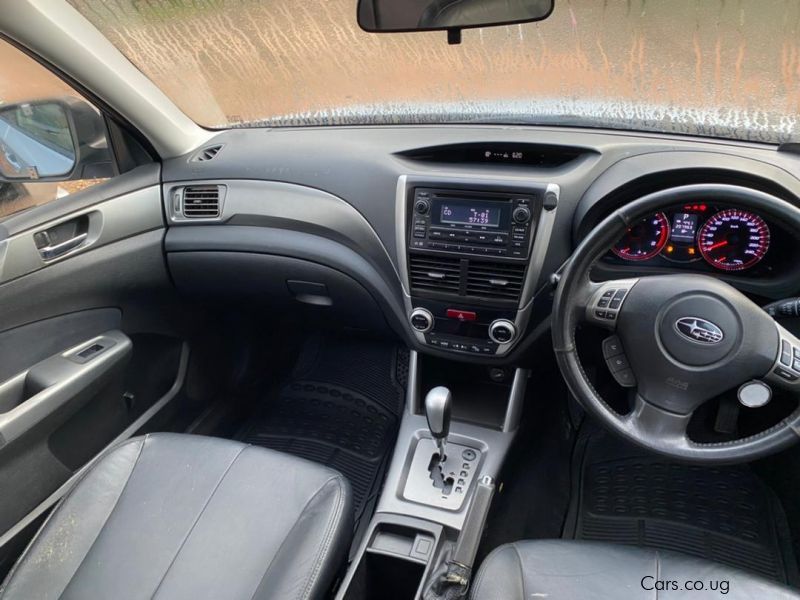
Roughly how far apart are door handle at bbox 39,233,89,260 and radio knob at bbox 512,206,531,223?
1198mm


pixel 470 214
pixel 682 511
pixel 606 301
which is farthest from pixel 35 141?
pixel 682 511

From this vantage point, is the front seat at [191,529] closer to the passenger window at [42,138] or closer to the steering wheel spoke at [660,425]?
the steering wheel spoke at [660,425]

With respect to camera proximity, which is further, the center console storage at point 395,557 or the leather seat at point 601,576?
the center console storage at point 395,557

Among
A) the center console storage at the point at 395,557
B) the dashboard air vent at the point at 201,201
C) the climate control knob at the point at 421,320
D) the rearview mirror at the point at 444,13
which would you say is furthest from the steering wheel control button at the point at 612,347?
the dashboard air vent at the point at 201,201

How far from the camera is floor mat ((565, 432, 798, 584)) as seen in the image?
179 centimetres

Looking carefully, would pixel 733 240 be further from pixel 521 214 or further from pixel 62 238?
pixel 62 238

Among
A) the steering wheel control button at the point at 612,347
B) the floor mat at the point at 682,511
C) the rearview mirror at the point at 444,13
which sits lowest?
the floor mat at the point at 682,511

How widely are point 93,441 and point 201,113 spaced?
1102 mm

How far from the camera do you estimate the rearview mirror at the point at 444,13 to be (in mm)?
1475

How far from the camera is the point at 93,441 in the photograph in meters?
1.87

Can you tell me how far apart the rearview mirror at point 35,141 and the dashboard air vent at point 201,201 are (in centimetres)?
34

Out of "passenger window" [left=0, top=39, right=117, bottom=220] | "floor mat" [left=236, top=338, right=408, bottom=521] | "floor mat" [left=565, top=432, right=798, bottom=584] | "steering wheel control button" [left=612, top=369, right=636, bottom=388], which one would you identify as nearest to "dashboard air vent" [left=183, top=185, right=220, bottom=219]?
"passenger window" [left=0, top=39, right=117, bottom=220]

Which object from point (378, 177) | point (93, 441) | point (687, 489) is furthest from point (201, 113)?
point (687, 489)

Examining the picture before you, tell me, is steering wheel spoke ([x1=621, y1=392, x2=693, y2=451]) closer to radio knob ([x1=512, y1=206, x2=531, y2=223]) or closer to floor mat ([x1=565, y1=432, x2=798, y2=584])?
radio knob ([x1=512, y1=206, x2=531, y2=223])
